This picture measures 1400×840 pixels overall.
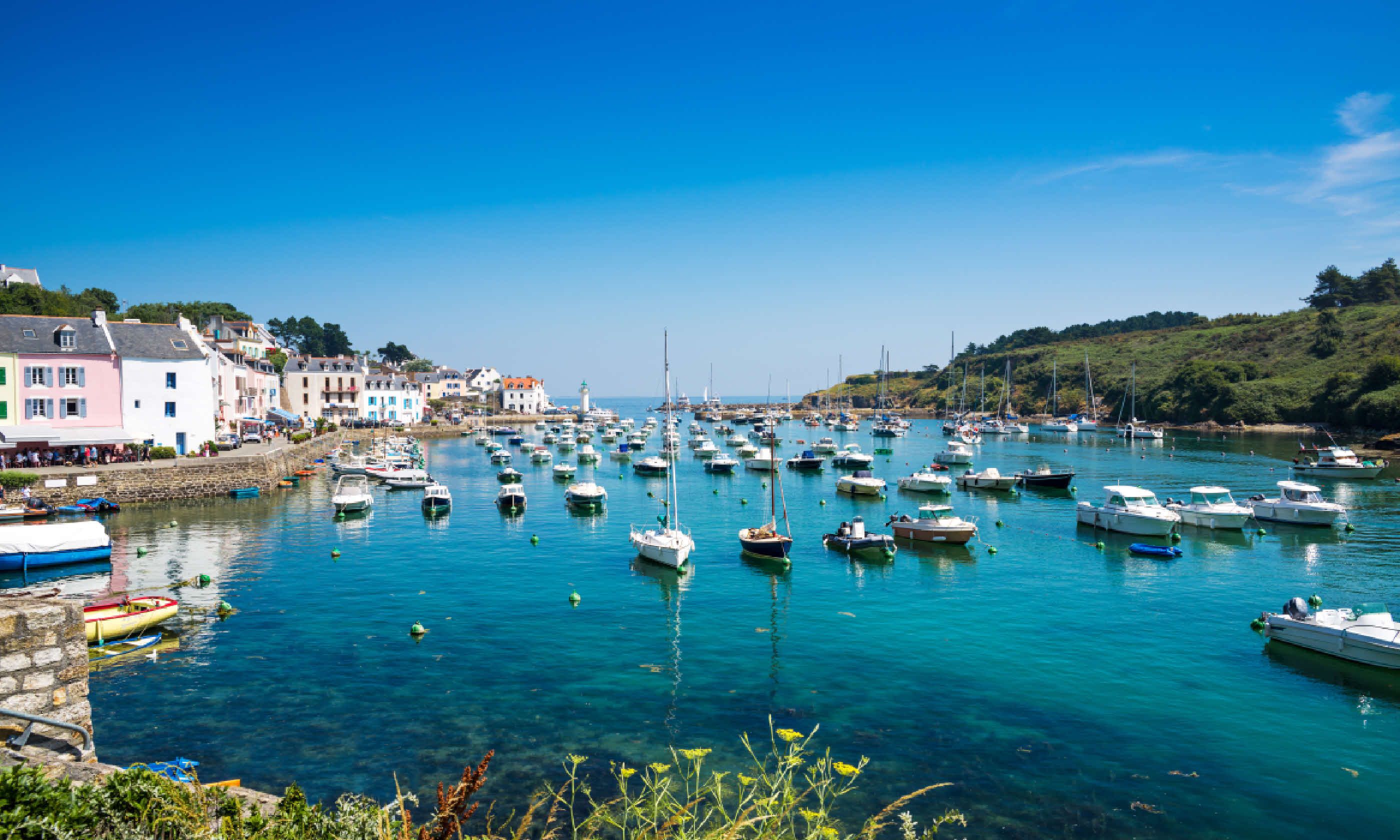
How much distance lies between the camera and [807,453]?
9094 cm

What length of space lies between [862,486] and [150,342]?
6062 centimetres

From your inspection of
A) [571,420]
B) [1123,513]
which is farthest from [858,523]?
[571,420]

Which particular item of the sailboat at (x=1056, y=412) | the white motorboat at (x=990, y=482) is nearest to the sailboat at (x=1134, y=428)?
the sailboat at (x=1056, y=412)

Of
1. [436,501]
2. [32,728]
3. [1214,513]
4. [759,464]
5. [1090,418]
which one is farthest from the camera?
[1090,418]

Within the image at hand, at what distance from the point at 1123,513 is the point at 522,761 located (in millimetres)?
42123

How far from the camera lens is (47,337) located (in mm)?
56938

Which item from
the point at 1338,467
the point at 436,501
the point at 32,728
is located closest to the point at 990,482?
the point at 1338,467

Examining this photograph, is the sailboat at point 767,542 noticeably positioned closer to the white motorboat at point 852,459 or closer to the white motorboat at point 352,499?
the white motorboat at point 352,499

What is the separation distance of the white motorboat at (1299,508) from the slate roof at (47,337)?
279 feet

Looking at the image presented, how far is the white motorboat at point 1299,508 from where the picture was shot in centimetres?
4831

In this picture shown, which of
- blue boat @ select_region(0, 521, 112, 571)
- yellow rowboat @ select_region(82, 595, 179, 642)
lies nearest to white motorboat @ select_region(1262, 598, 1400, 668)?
yellow rowboat @ select_region(82, 595, 179, 642)

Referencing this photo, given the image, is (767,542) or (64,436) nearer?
(767,542)

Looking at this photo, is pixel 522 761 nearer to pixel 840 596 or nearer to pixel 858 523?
pixel 840 596

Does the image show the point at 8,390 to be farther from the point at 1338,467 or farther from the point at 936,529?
the point at 1338,467
